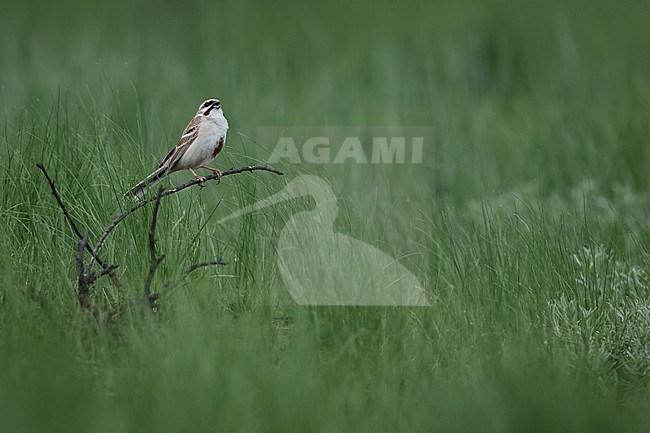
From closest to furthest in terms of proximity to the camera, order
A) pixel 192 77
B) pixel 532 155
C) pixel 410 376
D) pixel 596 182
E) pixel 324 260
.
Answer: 1. pixel 410 376
2. pixel 324 260
3. pixel 596 182
4. pixel 532 155
5. pixel 192 77

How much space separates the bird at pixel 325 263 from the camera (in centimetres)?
358

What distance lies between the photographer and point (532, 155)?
736 centimetres

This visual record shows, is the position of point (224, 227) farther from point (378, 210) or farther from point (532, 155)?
point (532, 155)

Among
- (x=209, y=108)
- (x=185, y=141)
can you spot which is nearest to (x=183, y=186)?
(x=185, y=141)

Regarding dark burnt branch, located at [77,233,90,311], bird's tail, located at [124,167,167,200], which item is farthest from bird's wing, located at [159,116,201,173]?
dark burnt branch, located at [77,233,90,311]

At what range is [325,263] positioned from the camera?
3600mm

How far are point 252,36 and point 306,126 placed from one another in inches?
94.5

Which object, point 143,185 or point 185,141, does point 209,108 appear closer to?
point 185,141

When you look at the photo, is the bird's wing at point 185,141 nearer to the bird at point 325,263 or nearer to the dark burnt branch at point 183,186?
the dark burnt branch at point 183,186

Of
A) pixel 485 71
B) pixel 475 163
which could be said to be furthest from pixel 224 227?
pixel 485 71

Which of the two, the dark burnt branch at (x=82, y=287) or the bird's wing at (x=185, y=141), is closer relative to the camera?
the bird's wing at (x=185, y=141)

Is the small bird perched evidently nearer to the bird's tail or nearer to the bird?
the bird's tail

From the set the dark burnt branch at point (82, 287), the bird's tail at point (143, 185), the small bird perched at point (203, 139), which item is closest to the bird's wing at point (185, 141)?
the small bird perched at point (203, 139)

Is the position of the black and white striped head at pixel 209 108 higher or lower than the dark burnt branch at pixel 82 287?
higher
